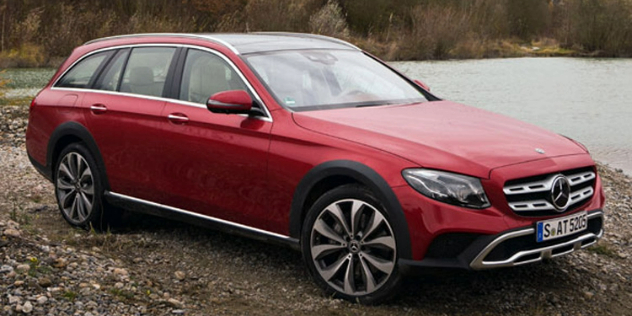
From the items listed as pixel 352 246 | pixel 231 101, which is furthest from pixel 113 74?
pixel 352 246

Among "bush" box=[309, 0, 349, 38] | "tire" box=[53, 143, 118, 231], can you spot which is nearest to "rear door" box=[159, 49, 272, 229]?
"tire" box=[53, 143, 118, 231]

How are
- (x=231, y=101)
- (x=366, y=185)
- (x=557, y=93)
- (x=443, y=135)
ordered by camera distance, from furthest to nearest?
1. (x=557, y=93)
2. (x=231, y=101)
3. (x=443, y=135)
4. (x=366, y=185)

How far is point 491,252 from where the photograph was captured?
4676mm

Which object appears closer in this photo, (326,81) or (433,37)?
(326,81)

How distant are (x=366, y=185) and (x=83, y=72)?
3340 millimetres

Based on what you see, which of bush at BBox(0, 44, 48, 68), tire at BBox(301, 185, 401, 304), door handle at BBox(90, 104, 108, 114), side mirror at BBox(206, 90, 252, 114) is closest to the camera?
tire at BBox(301, 185, 401, 304)

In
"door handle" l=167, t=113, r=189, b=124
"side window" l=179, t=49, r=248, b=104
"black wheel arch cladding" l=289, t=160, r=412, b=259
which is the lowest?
"black wheel arch cladding" l=289, t=160, r=412, b=259

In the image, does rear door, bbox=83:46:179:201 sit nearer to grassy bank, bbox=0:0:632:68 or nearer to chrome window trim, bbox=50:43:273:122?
chrome window trim, bbox=50:43:273:122

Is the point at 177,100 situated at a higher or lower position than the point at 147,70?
lower

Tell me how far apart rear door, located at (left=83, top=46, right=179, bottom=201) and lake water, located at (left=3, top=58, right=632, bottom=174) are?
28.6 feet

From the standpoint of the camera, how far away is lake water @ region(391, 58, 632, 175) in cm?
1689

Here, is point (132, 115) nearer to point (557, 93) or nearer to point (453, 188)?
A: point (453, 188)

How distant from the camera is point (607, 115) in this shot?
19.4 metres

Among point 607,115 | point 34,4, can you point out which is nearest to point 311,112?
point 607,115
